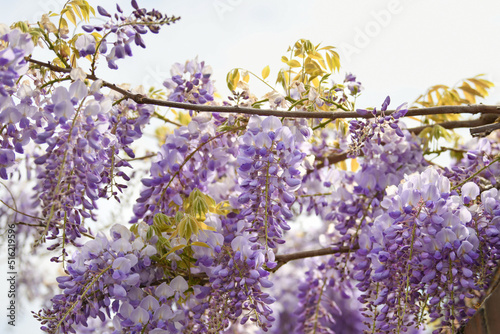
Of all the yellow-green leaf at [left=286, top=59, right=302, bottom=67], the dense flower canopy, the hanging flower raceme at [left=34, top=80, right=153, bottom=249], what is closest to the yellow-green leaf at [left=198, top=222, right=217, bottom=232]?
the dense flower canopy

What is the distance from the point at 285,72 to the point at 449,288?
2.31 ft

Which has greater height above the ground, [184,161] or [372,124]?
[184,161]

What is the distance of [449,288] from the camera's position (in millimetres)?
1250

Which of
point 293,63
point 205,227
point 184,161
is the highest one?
point 293,63

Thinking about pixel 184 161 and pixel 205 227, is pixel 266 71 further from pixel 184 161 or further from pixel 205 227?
pixel 205 227

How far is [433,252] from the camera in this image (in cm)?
127

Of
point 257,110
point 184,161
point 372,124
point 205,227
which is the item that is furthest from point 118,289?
point 372,124

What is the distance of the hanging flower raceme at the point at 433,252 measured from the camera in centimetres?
125

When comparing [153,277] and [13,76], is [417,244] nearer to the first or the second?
[153,277]

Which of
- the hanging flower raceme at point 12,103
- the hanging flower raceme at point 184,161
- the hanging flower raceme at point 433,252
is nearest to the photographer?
the hanging flower raceme at point 12,103

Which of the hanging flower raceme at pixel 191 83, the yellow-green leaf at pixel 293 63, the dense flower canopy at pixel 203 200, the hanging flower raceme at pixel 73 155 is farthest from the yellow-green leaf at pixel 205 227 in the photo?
the yellow-green leaf at pixel 293 63

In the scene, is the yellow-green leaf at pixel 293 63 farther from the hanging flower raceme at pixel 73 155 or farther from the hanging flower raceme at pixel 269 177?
the hanging flower raceme at pixel 73 155

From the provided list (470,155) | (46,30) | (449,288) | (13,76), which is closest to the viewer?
(13,76)

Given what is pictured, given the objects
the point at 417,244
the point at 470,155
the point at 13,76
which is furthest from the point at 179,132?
the point at 470,155
